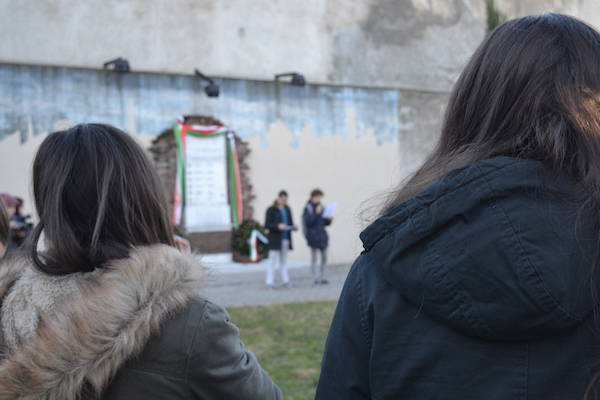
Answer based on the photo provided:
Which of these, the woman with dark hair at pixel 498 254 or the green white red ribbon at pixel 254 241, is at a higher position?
the woman with dark hair at pixel 498 254

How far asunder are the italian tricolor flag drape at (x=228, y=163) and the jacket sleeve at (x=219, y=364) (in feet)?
37.5

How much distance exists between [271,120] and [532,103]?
12.9 metres

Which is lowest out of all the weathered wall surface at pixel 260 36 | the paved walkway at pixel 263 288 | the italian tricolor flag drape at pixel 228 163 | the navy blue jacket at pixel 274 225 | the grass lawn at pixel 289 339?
the paved walkway at pixel 263 288

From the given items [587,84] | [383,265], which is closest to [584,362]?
[383,265]

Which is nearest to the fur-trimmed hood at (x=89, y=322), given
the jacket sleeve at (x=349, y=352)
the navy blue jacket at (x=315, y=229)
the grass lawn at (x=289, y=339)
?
the jacket sleeve at (x=349, y=352)

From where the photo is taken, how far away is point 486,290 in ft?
3.47

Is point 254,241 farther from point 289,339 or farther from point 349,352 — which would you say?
point 349,352

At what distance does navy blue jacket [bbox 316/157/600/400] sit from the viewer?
1.04 m

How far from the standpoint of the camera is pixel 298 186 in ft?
46.6

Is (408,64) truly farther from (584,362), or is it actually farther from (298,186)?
(584,362)

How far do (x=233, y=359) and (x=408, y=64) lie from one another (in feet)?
48.1

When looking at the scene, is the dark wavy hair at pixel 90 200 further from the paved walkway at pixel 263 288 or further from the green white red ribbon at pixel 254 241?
the green white red ribbon at pixel 254 241

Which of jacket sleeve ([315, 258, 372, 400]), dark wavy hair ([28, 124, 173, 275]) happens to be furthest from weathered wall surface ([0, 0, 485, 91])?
jacket sleeve ([315, 258, 372, 400])

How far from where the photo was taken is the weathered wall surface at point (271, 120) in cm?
1186
